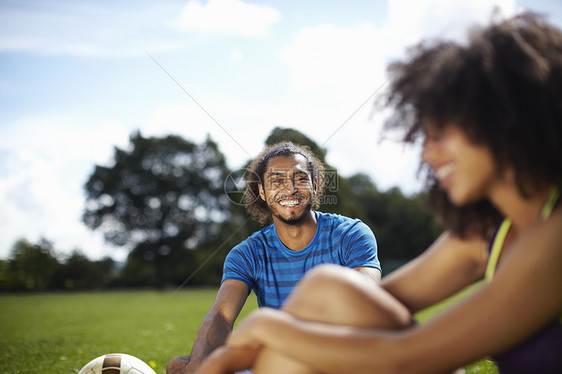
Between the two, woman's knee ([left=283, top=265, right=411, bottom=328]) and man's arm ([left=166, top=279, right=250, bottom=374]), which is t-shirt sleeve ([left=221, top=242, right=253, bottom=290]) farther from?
woman's knee ([left=283, top=265, right=411, bottom=328])

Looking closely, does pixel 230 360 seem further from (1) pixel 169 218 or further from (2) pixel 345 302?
(1) pixel 169 218

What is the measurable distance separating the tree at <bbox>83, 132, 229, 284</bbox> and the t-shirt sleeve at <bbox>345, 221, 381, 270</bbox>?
3843 cm

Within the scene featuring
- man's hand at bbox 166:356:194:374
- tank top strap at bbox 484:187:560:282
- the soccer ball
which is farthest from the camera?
the soccer ball

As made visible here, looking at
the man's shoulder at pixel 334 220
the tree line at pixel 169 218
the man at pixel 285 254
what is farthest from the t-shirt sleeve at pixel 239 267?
the tree line at pixel 169 218

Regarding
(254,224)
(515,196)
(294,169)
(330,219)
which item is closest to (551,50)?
(515,196)

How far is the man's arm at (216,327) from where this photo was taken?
9.80 feet

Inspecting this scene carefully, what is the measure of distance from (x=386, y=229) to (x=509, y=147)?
4278 centimetres

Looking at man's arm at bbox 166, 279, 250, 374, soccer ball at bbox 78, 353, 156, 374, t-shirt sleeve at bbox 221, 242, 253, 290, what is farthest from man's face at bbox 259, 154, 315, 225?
soccer ball at bbox 78, 353, 156, 374

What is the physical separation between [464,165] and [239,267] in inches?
91.3

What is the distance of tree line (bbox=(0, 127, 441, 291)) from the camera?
3928cm

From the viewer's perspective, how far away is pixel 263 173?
4.46m

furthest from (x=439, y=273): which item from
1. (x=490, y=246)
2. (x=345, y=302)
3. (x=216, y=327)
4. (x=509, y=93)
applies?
(x=216, y=327)

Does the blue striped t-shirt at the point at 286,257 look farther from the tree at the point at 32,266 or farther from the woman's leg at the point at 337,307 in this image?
the tree at the point at 32,266

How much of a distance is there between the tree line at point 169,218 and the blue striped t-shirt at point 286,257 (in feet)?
111
